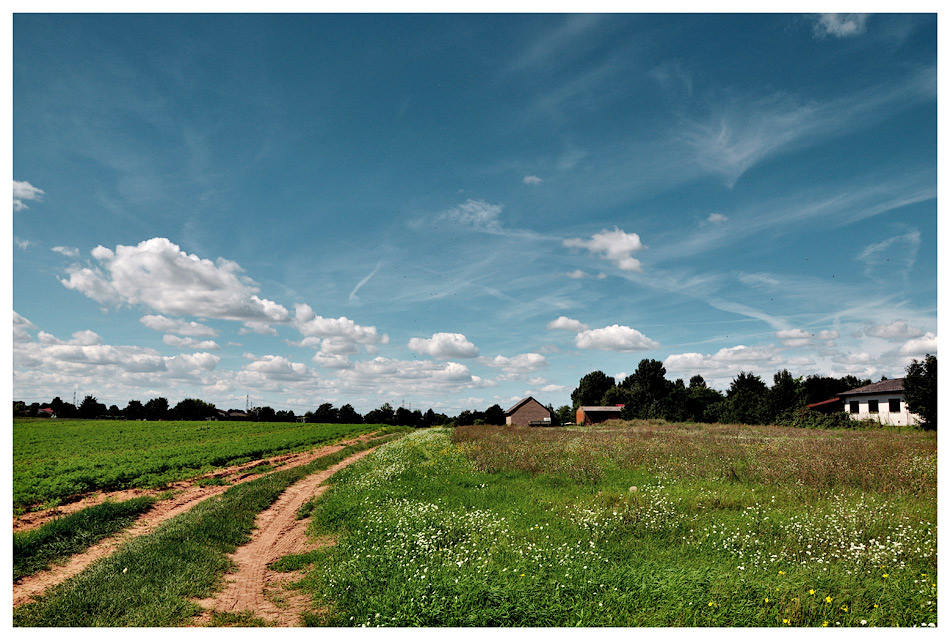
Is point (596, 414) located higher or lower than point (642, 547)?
lower

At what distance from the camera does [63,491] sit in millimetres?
17500

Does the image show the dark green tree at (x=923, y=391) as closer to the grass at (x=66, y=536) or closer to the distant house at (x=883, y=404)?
the distant house at (x=883, y=404)

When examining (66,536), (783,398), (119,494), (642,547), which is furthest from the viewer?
(783,398)

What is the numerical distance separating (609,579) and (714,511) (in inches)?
165

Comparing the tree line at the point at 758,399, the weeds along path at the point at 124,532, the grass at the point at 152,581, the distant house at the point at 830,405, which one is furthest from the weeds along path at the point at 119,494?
the distant house at the point at 830,405

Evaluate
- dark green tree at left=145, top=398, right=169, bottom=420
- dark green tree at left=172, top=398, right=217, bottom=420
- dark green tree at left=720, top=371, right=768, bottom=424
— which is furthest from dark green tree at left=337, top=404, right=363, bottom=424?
dark green tree at left=720, top=371, right=768, bottom=424

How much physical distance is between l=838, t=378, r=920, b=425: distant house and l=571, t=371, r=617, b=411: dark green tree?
175ft

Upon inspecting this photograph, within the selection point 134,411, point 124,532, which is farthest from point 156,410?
point 124,532

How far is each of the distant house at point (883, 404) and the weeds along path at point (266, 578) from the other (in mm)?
49689

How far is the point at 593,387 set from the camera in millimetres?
103938

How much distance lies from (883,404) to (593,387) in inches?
2343

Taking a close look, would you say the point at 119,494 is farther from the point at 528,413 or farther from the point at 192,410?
the point at 192,410
